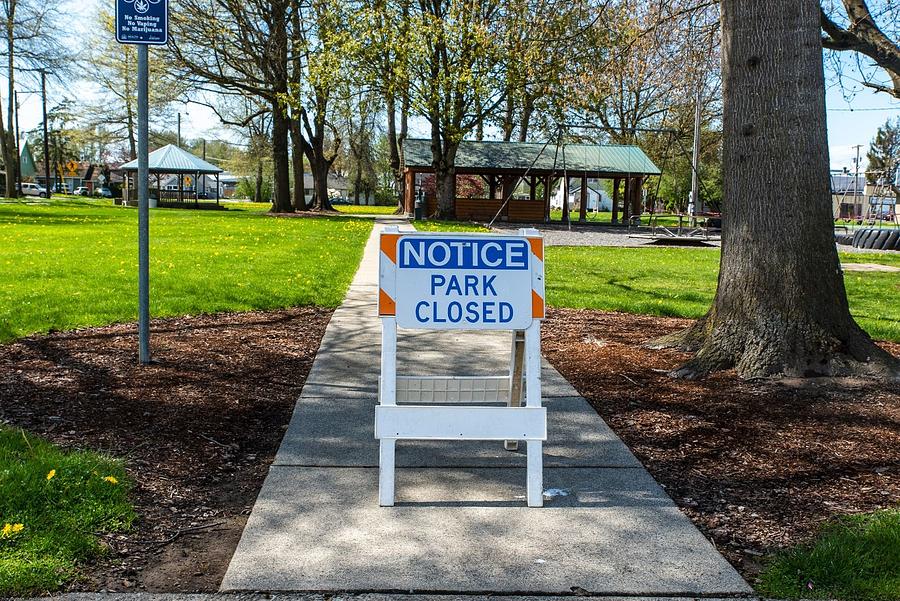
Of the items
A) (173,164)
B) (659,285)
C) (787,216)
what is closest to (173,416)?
(787,216)

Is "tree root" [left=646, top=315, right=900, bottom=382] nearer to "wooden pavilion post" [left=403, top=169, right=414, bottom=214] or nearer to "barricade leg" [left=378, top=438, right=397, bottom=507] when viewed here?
"barricade leg" [left=378, top=438, right=397, bottom=507]

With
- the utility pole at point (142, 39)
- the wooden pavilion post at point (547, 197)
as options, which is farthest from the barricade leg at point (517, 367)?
the wooden pavilion post at point (547, 197)

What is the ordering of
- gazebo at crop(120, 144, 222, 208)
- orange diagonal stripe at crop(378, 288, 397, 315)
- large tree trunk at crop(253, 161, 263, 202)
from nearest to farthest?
orange diagonal stripe at crop(378, 288, 397, 315) → gazebo at crop(120, 144, 222, 208) → large tree trunk at crop(253, 161, 263, 202)

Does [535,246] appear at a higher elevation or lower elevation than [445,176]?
lower

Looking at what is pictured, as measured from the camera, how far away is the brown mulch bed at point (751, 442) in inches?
159

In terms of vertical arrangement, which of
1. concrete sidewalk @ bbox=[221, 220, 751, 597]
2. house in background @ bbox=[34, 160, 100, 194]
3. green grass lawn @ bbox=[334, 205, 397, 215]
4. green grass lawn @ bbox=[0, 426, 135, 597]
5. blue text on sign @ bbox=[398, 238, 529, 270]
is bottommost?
concrete sidewalk @ bbox=[221, 220, 751, 597]

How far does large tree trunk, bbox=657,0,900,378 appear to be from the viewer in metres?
6.41

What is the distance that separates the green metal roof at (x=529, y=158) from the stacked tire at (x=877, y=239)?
13.3m

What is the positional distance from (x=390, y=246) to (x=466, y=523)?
139 cm

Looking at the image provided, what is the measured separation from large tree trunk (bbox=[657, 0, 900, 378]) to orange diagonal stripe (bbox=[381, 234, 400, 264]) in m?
3.41

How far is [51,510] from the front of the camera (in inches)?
148

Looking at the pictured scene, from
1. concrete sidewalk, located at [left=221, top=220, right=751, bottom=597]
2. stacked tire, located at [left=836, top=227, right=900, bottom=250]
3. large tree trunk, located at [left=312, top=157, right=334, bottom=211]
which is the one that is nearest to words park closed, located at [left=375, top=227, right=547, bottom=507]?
concrete sidewalk, located at [left=221, top=220, right=751, bottom=597]

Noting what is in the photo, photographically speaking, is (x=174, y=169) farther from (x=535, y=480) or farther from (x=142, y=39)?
(x=535, y=480)

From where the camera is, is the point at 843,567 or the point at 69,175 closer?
the point at 843,567
